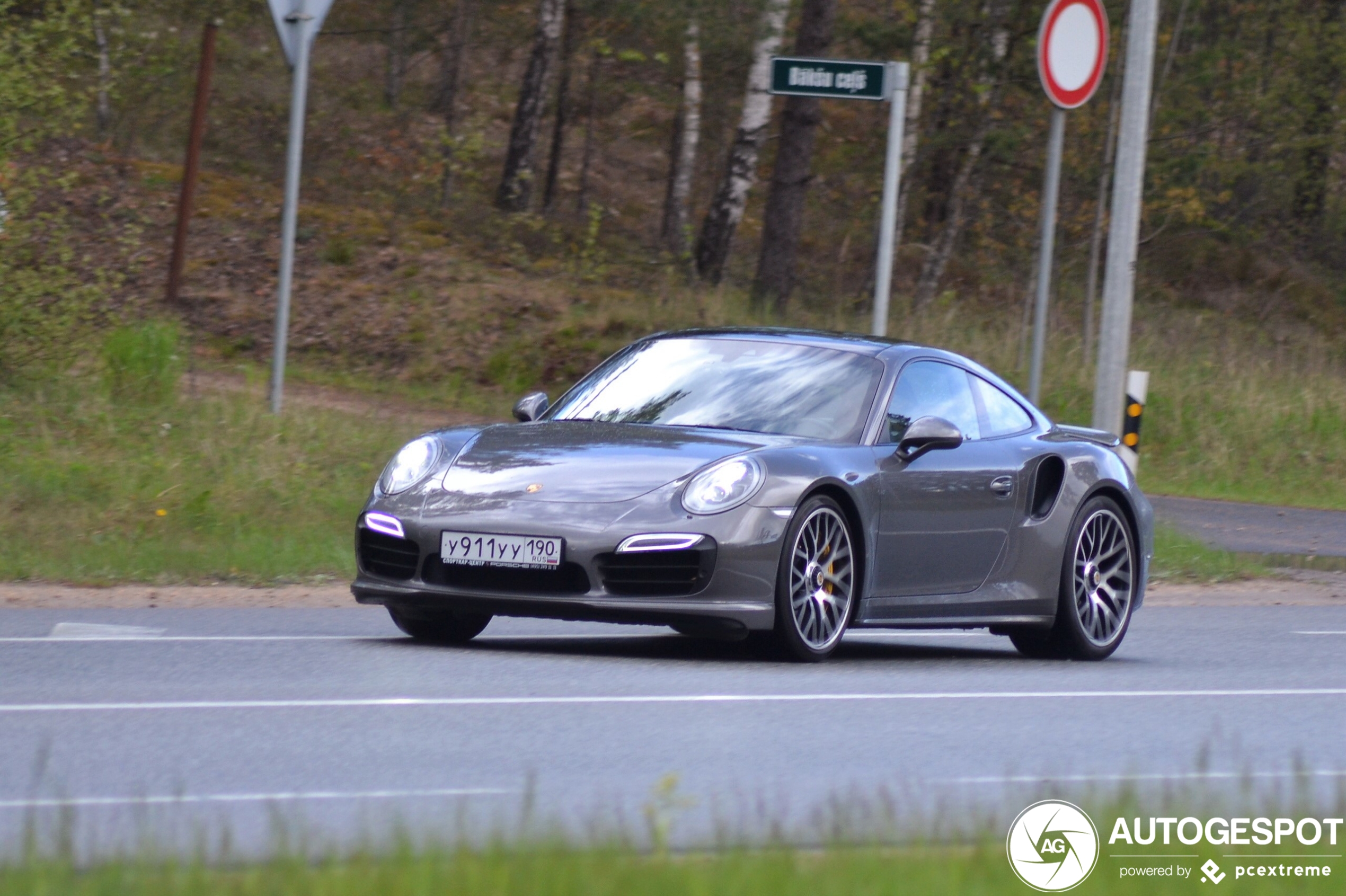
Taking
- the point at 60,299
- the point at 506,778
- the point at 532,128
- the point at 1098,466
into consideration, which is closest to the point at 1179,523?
the point at 1098,466

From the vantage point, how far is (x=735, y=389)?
882 centimetres

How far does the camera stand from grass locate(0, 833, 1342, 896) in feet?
11.2

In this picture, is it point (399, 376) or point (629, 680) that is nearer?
point (629, 680)

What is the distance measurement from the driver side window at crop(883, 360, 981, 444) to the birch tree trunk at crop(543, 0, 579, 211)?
27.8m

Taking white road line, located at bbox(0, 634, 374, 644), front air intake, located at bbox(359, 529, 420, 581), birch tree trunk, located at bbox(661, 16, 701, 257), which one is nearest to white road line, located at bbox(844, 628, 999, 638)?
white road line, located at bbox(0, 634, 374, 644)

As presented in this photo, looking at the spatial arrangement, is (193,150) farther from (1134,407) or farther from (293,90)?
(1134,407)

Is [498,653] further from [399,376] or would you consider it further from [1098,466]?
[399,376]

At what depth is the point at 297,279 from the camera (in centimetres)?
2628

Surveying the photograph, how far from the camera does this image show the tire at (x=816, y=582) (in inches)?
310

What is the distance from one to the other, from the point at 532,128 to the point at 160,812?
2923 cm

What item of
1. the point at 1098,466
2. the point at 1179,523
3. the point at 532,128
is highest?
the point at 532,128

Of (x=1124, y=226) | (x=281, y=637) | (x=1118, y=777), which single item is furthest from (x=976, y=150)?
(x=1118, y=777)

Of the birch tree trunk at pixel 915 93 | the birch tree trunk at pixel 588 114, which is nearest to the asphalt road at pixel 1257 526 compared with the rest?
the birch tree trunk at pixel 915 93

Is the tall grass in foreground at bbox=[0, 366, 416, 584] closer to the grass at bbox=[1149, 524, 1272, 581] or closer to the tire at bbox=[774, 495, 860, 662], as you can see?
the tire at bbox=[774, 495, 860, 662]
